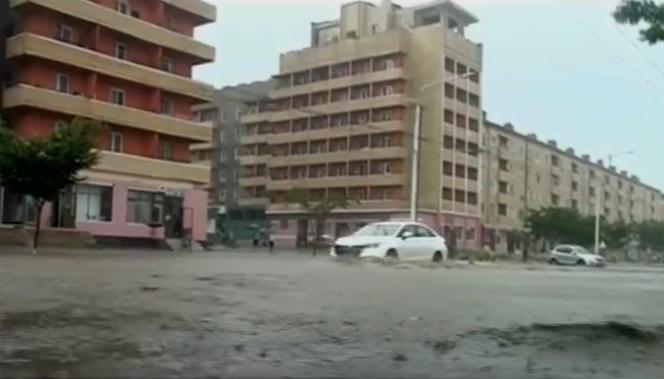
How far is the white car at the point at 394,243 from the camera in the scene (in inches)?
1001

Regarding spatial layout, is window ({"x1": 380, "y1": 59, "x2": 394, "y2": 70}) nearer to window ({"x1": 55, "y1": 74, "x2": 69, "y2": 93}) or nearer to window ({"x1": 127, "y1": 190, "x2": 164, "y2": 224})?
window ({"x1": 127, "y1": 190, "x2": 164, "y2": 224})

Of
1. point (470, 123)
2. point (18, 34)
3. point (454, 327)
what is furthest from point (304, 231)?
point (454, 327)

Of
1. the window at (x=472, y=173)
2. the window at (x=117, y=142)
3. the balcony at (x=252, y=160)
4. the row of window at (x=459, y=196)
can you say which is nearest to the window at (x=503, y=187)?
the window at (x=472, y=173)

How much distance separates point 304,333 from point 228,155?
95390 mm

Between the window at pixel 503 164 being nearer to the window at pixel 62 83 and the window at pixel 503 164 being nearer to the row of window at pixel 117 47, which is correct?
the row of window at pixel 117 47

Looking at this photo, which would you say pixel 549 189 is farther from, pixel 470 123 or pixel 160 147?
pixel 160 147

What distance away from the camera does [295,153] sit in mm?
88938

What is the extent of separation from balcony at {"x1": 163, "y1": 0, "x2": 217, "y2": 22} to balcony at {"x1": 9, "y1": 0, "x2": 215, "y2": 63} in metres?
0.26

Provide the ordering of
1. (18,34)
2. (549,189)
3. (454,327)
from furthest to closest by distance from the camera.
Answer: (549,189)
(18,34)
(454,327)

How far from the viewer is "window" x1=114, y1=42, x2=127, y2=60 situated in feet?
165

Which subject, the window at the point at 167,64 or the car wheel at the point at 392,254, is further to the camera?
the window at the point at 167,64

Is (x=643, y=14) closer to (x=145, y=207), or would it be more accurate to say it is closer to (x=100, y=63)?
(x=100, y=63)

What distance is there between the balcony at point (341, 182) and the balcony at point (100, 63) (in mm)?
28266

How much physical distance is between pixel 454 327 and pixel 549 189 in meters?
103
